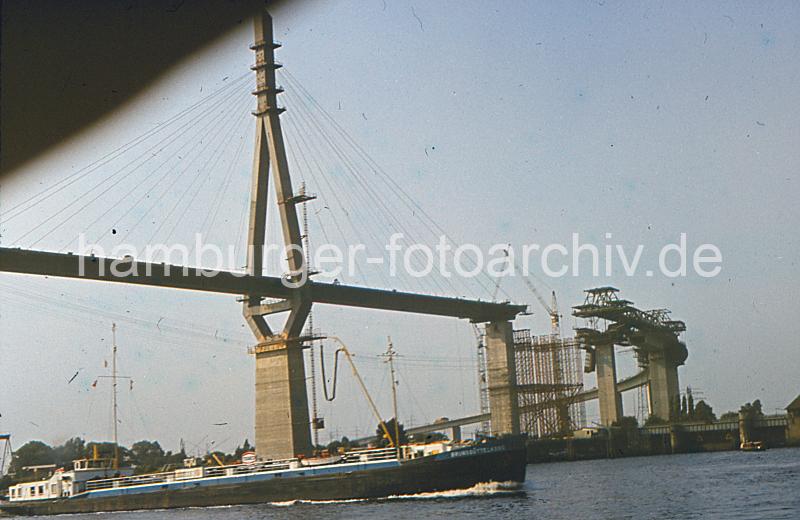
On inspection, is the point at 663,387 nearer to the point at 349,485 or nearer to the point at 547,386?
the point at 547,386

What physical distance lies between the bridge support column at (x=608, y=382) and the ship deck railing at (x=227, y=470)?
4641 cm

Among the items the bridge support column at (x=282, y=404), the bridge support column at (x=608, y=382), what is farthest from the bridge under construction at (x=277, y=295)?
the bridge support column at (x=608, y=382)

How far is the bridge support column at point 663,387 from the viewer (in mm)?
88875

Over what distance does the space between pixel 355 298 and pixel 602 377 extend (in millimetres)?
36814

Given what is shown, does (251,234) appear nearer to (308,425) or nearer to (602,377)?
(308,425)

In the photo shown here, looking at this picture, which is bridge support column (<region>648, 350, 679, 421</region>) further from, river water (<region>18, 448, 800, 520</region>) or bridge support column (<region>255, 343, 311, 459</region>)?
bridge support column (<region>255, 343, 311, 459</region>)

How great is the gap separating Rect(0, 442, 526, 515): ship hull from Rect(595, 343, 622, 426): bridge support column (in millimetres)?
43273

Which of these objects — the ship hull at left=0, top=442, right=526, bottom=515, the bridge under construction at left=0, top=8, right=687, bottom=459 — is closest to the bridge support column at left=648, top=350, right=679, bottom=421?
the bridge under construction at left=0, top=8, right=687, bottom=459

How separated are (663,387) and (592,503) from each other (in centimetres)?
5892

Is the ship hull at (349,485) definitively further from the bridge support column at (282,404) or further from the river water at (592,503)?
the bridge support column at (282,404)

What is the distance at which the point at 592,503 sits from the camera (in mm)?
32812

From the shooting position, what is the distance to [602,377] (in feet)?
276

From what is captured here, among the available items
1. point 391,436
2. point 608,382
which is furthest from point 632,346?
point 391,436

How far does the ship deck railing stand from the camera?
3981cm
